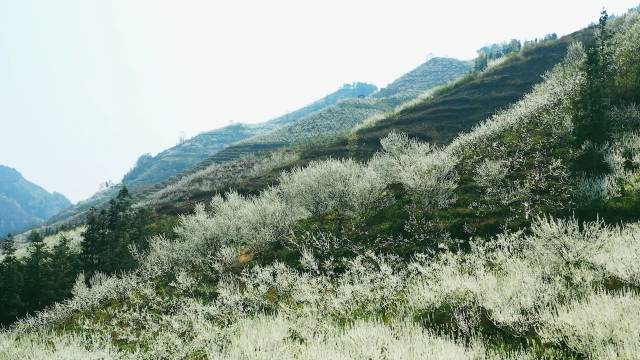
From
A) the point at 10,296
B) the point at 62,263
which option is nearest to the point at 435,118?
the point at 62,263

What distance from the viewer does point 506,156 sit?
38.1m

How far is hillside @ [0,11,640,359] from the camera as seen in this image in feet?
28.0

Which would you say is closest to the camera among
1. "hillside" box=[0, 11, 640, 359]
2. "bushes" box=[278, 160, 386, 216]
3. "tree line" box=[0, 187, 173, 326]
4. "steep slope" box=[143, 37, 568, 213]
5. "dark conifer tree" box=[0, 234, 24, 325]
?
"hillside" box=[0, 11, 640, 359]

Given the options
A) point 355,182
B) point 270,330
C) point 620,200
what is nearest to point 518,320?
point 270,330

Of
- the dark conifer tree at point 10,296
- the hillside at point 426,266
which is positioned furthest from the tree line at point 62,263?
the hillside at point 426,266

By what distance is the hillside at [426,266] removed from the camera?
8.54 m

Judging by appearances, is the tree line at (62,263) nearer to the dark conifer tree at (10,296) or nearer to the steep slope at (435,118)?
the dark conifer tree at (10,296)

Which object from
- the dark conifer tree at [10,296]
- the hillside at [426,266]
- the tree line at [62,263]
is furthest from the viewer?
the tree line at [62,263]

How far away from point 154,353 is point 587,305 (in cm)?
1146

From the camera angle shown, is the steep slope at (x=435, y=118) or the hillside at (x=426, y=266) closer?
the hillside at (x=426, y=266)

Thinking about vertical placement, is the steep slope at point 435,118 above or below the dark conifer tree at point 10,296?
above

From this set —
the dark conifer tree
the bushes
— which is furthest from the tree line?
the bushes

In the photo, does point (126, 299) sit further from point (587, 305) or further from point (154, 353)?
point (587, 305)

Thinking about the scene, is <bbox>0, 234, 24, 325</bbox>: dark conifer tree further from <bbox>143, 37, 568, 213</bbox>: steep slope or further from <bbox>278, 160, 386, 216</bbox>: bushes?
<bbox>143, 37, 568, 213</bbox>: steep slope
